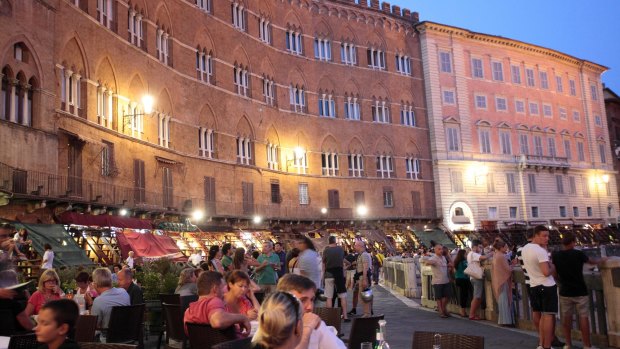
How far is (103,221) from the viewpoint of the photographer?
2455 cm

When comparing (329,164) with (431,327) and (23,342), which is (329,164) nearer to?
(431,327)

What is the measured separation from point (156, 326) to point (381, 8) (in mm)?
41723

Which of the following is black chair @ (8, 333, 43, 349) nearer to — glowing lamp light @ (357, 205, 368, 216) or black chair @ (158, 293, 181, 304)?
black chair @ (158, 293, 181, 304)

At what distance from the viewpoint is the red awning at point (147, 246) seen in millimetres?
24562

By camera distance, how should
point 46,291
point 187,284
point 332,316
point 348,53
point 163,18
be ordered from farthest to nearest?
point 348,53
point 163,18
point 187,284
point 46,291
point 332,316

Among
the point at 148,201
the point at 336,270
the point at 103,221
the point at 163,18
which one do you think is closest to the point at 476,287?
the point at 336,270

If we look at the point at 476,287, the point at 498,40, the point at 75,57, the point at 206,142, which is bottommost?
the point at 476,287

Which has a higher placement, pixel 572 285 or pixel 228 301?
pixel 228 301

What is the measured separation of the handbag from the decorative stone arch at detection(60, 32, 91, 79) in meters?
17.6

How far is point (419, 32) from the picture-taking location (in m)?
50.8

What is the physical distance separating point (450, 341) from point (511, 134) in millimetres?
51883

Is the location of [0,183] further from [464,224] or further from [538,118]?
[538,118]

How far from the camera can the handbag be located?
13.1m

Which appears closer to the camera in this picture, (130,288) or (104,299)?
(104,299)
